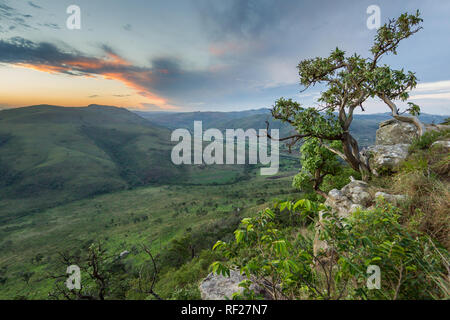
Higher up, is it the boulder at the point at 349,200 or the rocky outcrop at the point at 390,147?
the rocky outcrop at the point at 390,147

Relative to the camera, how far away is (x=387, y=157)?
1009cm

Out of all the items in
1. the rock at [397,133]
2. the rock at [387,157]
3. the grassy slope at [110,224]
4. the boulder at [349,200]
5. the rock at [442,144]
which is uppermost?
the rock at [397,133]

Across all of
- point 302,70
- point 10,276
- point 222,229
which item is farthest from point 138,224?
point 302,70

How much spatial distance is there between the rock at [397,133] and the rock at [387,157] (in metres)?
2.65

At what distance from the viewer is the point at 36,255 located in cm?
9256

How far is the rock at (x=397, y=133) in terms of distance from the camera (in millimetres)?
12703

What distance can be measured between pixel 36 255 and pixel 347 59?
143158 mm

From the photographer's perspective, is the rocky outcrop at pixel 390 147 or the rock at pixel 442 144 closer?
the rock at pixel 442 144

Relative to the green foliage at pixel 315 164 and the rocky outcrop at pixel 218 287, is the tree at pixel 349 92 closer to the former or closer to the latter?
the green foliage at pixel 315 164

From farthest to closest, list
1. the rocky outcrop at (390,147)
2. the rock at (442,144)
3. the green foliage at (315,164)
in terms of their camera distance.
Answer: the green foliage at (315,164), the rocky outcrop at (390,147), the rock at (442,144)

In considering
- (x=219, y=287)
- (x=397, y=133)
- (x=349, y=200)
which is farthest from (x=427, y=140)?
(x=219, y=287)

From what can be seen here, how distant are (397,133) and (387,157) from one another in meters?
5.06

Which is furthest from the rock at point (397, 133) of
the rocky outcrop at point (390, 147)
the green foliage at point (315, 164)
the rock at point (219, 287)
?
the rock at point (219, 287)
